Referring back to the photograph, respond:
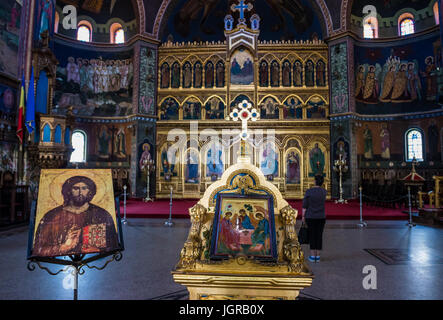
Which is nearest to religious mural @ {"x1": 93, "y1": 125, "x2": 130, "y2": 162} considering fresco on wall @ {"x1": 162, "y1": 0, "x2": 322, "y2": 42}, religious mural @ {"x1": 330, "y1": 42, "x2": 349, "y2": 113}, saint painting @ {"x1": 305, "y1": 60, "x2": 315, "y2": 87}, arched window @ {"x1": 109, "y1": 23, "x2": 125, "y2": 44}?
arched window @ {"x1": 109, "y1": 23, "x2": 125, "y2": 44}

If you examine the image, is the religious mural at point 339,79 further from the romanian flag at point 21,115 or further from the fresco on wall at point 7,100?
the fresco on wall at point 7,100

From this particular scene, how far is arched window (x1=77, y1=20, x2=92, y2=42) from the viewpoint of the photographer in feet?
62.2

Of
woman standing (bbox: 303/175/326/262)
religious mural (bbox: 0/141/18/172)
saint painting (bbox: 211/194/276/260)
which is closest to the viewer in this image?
saint painting (bbox: 211/194/276/260)

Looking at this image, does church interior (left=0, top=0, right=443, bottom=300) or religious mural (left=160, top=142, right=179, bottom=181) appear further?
religious mural (left=160, top=142, right=179, bottom=181)

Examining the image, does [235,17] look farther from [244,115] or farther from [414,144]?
[244,115]

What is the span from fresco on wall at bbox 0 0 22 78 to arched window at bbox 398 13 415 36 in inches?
851

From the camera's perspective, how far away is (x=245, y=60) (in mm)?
18500

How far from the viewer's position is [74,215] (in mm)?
2400

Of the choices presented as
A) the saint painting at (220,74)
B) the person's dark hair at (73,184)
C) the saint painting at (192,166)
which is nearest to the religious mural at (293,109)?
the saint painting at (220,74)

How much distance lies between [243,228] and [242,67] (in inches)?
682

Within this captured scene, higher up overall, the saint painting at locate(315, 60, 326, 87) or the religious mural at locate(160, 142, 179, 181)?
the saint painting at locate(315, 60, 326, 87)

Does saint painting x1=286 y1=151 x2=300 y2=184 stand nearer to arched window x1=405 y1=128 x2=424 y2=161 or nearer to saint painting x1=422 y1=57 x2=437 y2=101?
arched window x1=405 y1=128 x2=424 y2=161

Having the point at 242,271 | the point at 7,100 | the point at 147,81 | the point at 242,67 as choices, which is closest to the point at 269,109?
the point at 242,67
